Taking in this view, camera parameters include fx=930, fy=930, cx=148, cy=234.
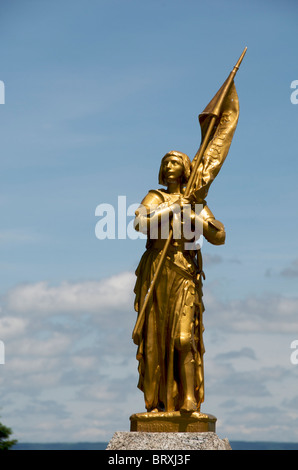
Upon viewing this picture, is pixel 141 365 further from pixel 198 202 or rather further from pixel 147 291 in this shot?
pixel 198 202

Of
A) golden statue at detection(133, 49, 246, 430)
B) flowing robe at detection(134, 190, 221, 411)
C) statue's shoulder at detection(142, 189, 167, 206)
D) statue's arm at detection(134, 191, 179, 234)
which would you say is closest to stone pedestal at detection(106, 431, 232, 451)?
golden statue at detection(133, 49, 246, 430)

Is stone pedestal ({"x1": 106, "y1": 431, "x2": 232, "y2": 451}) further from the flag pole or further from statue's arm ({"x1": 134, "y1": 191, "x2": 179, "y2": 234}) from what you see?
statue's arm ({"x1": 134, "y1": 191, "x2": 179, "y2": 234})

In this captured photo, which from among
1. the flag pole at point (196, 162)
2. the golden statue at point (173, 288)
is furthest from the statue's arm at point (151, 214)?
the flag pole at point (196, 162)

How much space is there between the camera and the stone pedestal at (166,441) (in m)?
12.7

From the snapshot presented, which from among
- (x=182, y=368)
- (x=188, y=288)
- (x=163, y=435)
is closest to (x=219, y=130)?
(x=188, y=288)

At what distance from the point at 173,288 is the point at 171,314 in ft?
1.25

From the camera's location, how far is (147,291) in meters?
13.7

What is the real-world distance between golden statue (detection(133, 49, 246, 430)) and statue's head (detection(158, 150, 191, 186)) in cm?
2

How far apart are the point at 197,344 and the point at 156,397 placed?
0.99m

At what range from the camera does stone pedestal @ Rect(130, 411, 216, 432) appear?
1302cm

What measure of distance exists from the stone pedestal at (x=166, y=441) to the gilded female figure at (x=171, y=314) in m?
0.53

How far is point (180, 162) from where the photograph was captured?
45.9 feet
